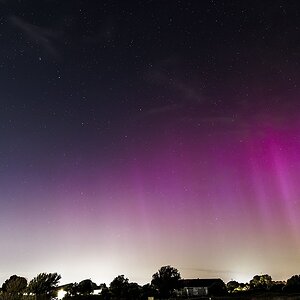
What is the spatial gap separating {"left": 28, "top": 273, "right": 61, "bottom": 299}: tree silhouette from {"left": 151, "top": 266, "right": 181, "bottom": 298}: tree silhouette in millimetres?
35082

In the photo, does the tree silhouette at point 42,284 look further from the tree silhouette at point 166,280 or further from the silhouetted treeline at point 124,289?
the tree silhouette at point 166,280

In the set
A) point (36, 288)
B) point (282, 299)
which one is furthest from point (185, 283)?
point (282, 299)

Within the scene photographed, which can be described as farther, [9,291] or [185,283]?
[185,283]

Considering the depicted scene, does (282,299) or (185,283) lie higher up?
(185,283)

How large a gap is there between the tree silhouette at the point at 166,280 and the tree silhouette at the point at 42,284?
115 ft

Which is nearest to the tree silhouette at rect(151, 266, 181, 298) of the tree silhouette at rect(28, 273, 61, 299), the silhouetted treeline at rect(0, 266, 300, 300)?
the silhouetted treeline at rect(0, 266, 300, 300)

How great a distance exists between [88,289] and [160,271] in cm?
6133

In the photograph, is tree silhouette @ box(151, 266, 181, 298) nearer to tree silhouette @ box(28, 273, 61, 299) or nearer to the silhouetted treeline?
the silhouetted treeline

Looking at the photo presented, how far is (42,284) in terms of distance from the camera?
71375mm

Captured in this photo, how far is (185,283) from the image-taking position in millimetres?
140250

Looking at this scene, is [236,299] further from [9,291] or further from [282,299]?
[9,291]

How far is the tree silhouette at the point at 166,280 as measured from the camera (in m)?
106

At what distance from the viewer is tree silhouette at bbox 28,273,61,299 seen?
6775cm

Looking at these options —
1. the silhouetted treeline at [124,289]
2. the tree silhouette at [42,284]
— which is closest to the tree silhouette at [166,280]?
the silhouetted treeline at [124,289]
